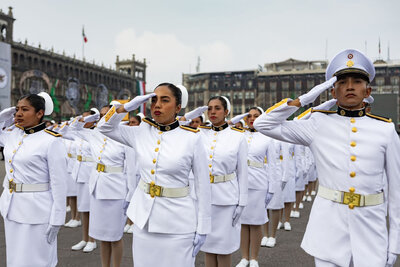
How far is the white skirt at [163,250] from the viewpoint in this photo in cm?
296

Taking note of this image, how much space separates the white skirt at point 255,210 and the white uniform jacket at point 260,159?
0.11 metres

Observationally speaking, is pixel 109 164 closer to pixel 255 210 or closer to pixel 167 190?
pixel 255 210

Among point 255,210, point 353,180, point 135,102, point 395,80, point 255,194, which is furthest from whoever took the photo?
point 395,80

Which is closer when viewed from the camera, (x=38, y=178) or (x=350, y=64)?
(x=350, y=64)

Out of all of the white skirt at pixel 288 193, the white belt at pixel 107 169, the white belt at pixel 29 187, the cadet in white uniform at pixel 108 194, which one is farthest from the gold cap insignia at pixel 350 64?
the white skirt at pixel 288 193

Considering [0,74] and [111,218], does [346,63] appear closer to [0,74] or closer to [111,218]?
[111,218]

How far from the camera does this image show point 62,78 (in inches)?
2169

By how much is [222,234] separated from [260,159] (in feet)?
6.40

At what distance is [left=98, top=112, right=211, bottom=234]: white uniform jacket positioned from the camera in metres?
3.01

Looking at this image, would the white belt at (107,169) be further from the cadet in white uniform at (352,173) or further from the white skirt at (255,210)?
the cadet in white uniform at (352,173)

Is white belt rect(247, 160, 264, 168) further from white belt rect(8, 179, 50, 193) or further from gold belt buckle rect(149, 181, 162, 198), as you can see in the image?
white belt rect(8, 179, 50, 193)

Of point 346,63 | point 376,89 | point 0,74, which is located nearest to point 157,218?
point 346,63

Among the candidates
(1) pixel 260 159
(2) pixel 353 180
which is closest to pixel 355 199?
(2) pixel 353 180

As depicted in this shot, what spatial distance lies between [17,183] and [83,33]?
58774 mm
